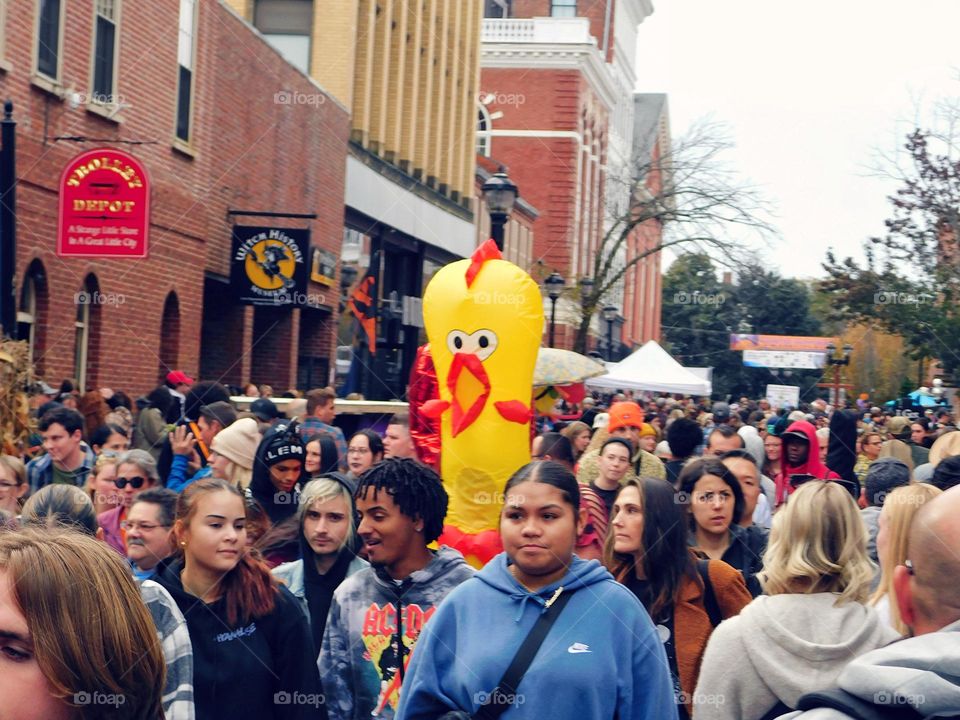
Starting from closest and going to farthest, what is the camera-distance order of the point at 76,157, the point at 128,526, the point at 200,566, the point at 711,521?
1. the point at 200,566
2. the point at 128,526
3. the point at 711,521
4. the point at 76,157

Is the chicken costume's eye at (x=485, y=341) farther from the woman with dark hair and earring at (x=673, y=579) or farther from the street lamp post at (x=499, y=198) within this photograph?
the street lamp post at (x=499, y=198)

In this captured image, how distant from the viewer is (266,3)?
30203 mm

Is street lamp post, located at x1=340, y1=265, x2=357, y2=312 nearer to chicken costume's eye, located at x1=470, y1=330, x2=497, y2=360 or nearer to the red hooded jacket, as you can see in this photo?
the red hooded jacket

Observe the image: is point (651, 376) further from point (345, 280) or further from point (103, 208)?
point (103, 208)

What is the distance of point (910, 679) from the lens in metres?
2.14

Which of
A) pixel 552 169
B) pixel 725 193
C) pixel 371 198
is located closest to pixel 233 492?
pixel 371 198

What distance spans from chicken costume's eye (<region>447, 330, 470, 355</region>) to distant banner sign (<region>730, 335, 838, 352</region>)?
48.7 m

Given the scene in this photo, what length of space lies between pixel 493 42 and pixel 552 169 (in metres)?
5.53

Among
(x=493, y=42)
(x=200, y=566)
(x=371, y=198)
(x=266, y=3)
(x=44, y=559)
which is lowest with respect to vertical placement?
(x=200, y=566)

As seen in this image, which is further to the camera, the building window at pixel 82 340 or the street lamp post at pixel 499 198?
the building window at pixel 82 340

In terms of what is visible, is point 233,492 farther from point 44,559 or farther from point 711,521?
point 44,559

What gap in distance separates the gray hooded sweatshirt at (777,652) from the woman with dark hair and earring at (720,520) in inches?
83.3

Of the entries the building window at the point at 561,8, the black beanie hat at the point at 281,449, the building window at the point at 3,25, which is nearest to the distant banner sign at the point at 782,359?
the building window at the point at 561,8

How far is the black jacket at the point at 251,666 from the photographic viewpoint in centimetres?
504
